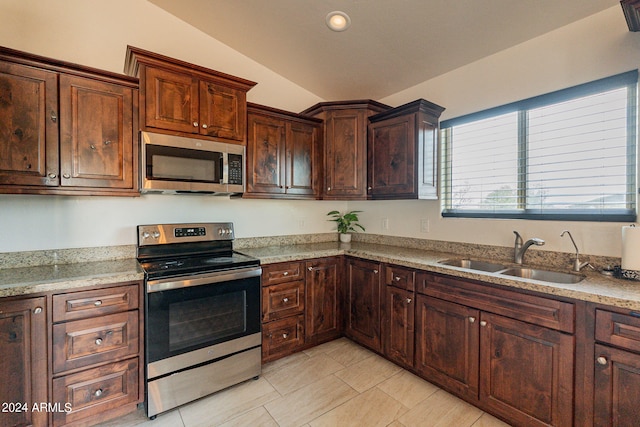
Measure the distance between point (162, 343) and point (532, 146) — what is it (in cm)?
302

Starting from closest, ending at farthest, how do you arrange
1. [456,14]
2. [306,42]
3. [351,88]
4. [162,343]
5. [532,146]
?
[162,343], [456,14], [532,146], [306,42], [351,88]

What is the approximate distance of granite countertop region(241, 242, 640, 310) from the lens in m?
1.39

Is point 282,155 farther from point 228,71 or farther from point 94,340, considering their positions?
point 94,340

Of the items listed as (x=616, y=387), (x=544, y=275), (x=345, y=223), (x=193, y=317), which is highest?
(x=345, y=223)

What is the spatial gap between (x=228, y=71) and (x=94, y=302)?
7.56 feet

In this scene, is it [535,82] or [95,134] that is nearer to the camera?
[95,134]

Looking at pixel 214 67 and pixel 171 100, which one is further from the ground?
pixel 214 67

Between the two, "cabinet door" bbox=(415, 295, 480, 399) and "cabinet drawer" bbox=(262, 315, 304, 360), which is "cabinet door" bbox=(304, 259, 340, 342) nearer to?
"cabinet drawer" bbox=(262, 315, 304, 360)

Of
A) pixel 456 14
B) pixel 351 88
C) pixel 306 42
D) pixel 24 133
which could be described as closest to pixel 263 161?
pixel 306 42

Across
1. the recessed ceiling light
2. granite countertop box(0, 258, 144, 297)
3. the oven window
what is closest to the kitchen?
granite countertop box(0, 258, 144, 297)

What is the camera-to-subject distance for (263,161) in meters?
Result: 2.65

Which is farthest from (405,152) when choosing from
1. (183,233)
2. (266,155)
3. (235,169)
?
(183,233)

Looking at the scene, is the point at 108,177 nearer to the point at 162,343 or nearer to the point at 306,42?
the point at 162,343

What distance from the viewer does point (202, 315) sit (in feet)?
6.55
